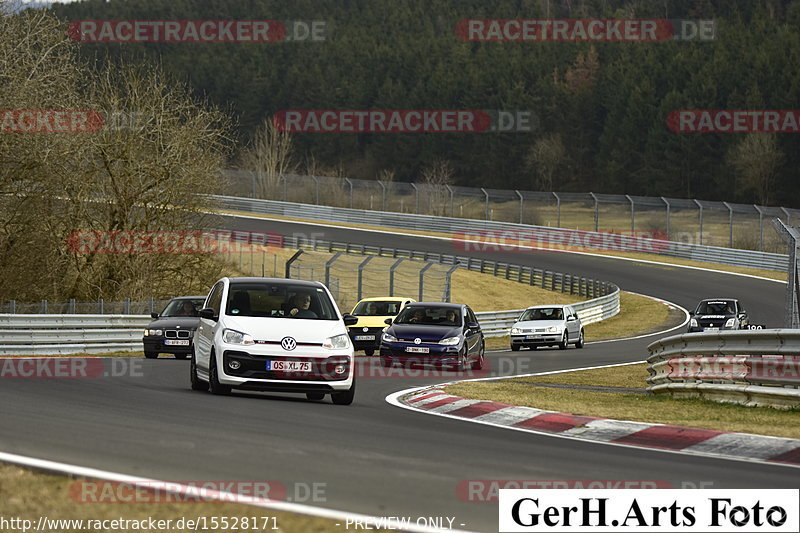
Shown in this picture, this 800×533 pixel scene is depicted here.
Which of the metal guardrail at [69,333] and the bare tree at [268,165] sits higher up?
the bare tree at [268,165]

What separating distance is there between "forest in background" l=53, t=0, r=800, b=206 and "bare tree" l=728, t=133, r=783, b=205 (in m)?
0.15

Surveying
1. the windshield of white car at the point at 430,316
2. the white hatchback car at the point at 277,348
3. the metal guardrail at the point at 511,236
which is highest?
the metal guardrail at the point at 511,236

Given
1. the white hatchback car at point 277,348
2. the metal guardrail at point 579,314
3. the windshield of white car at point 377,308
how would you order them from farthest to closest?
the metal guardrail at point 579,314 → the windshield of white car at point 377,308 → the white hatchback car at point 277,348

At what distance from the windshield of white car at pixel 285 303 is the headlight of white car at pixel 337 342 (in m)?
0.54

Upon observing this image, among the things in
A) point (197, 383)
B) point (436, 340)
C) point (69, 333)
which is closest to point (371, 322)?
point (436, 340)

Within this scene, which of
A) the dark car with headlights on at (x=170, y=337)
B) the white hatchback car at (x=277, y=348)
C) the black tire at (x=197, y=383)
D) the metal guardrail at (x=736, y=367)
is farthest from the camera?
the dark car with headlights on at (x=170, y=337)

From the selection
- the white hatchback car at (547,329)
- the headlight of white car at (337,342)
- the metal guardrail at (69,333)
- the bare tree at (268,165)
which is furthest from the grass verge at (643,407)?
the bare tree at (268,165)

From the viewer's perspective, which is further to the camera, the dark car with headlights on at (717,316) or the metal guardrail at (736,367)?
the dark car with headlights on at (717,316)

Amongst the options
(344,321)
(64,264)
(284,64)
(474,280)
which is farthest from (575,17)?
(344,321)

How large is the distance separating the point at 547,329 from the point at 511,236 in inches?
1446

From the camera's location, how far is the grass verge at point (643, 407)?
1229cm

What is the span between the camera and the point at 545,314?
35031 mm

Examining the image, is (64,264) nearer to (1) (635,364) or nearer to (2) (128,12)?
(1) (635,364)

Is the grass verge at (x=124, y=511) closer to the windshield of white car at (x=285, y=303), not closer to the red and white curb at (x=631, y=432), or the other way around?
the red and white curb at (x=631, y=432)
